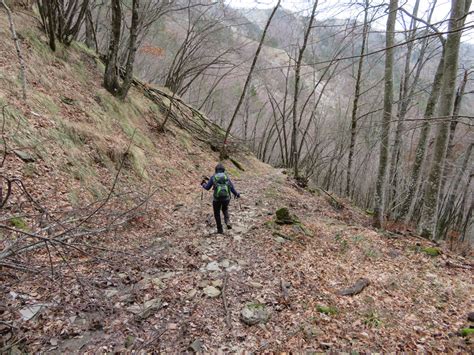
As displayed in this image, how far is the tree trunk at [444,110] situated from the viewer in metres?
6.04

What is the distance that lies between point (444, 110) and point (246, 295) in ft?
18.6

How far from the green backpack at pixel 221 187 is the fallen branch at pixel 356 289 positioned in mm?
3004

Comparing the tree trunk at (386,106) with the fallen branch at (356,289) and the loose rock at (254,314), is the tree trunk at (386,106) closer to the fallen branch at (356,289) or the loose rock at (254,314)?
the fallen branch at (356,289)

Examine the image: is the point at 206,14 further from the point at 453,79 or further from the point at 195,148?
the point at 453,79

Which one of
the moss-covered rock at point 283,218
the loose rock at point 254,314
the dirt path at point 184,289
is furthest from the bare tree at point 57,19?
the loose rock at point 254,314

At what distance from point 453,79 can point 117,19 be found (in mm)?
9314

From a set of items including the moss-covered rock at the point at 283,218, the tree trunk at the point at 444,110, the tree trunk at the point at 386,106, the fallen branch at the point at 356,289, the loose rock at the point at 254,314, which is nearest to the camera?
the loose rock at the point at 254,314

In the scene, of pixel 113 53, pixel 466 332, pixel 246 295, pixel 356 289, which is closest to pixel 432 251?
pixel 356 289

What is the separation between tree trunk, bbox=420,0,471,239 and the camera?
6039mm

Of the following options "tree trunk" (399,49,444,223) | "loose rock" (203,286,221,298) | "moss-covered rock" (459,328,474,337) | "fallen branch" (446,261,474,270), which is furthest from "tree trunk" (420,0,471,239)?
"loose rock" (203,286,221,298)

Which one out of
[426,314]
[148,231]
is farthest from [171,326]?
[426,314]

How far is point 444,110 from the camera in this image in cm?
627

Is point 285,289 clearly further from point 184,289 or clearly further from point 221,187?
point 221,187

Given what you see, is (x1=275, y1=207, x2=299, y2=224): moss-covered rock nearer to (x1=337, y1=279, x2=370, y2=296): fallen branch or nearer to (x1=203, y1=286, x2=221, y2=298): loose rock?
(x1=337, y1=279, x2=370, y2=296): fallen branch
